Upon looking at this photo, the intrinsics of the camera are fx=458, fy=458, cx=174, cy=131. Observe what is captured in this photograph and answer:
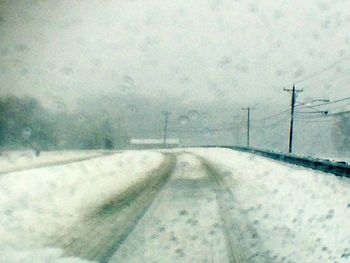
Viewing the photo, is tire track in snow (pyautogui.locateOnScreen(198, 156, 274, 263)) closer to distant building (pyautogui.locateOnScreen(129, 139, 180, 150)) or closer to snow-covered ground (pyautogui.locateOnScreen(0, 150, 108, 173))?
snow-covered ground (pyautogui.locateOnScreen(0, 150, 108, 173))

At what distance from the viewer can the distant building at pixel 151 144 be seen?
15388 cm

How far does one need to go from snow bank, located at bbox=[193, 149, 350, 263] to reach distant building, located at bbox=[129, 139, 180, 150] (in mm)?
135519

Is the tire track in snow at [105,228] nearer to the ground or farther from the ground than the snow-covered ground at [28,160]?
farther from the ground

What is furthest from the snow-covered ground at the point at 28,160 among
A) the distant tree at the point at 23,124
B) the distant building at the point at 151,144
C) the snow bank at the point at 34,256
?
the distant building at the point at 151,144

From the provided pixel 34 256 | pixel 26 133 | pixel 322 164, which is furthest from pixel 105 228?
pixel 26 133

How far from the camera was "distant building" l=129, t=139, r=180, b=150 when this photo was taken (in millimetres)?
153875

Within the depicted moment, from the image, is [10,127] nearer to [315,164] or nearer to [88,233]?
[315,164]

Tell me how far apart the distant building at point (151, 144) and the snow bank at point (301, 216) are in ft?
445

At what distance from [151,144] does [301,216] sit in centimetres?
14682

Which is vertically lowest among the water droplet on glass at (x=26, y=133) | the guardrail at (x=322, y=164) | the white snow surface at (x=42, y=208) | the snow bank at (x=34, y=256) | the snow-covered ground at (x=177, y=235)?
the water droplet on glass at (x=26, y=133)

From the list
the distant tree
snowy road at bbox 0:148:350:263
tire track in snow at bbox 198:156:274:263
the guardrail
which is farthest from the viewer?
the distant tree

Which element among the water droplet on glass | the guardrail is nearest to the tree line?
the water droplet on glass

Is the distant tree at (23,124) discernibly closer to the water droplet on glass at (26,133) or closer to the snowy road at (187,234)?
the water droplet on glass at (26,133)

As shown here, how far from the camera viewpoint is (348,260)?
5.87m
